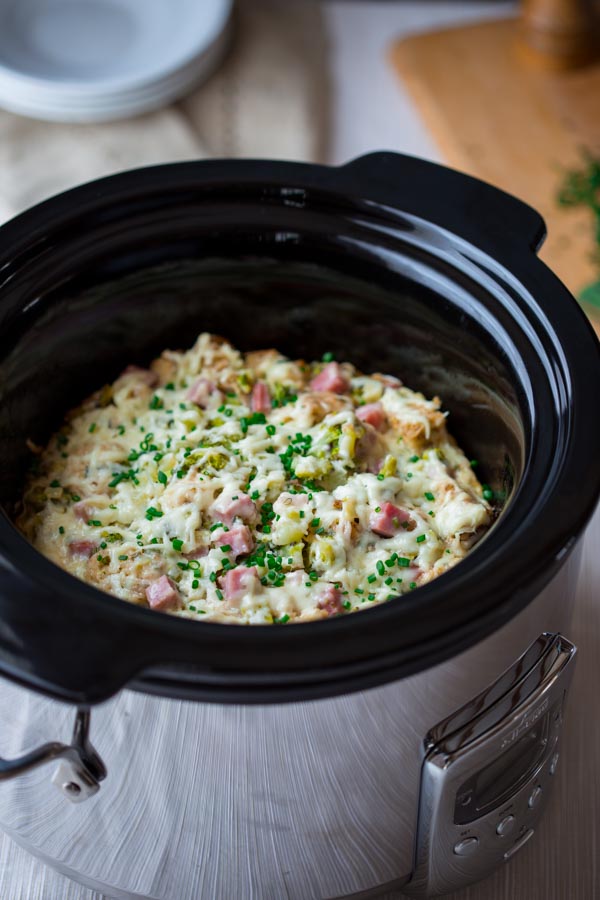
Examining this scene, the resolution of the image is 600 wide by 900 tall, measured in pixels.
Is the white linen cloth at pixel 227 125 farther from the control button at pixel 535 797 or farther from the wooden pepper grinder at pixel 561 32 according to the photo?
the control button at pixel 535 797

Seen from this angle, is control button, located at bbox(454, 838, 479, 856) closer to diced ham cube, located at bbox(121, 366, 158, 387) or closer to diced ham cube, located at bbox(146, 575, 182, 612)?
diced ham cube, located at bbox(146, 575, 182, 612)

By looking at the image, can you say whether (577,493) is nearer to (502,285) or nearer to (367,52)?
(502,285)

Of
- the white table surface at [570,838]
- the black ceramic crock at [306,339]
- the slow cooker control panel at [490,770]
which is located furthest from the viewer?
the white table surface at [570,838]

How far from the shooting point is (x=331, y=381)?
1460 mm

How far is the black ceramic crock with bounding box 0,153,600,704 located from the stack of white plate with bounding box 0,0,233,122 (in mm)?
800

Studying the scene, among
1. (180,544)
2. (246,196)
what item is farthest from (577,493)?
(246,196)

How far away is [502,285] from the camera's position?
128cm

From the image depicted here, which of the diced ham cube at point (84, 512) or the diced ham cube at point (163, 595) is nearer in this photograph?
the diced ham cube at point (163, 595)

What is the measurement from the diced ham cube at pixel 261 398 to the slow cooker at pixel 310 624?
13cm

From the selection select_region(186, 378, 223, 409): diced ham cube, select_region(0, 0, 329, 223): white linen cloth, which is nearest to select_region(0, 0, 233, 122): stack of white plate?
select_region(0, 0, 329, 223): white linen cloth

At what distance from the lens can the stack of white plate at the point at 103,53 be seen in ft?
6.88

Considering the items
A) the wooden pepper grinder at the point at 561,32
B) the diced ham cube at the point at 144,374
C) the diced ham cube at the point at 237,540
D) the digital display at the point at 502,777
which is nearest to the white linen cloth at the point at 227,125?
the wooden pepper grinder at the point at 561,32

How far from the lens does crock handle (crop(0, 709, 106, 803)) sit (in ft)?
3.17

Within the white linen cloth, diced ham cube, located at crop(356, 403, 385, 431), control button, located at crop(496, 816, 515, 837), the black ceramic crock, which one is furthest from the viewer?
the white linen cloth
